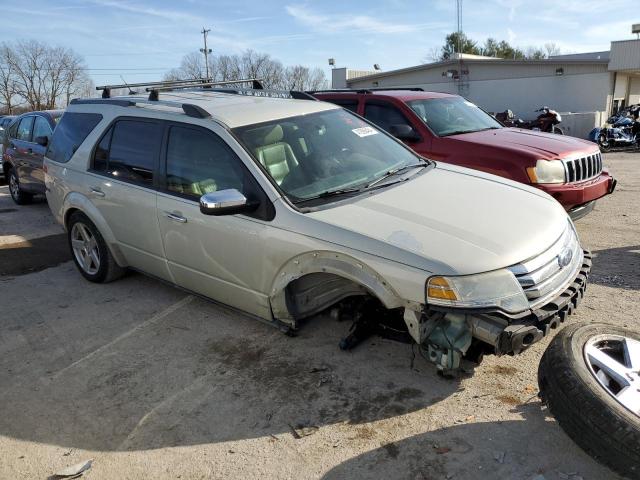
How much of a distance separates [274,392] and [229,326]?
108 cm

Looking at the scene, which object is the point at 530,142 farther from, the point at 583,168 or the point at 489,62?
the point at 489,62

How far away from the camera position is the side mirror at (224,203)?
324 centimetres

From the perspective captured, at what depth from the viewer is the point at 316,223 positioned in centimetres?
328

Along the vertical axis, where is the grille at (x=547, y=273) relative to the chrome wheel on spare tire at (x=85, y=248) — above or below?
above

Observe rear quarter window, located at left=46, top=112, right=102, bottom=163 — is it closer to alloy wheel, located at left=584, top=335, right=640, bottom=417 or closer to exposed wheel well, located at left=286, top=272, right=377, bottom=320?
exposed wheel well, located at left=286, top=272, right=377, bottom=320

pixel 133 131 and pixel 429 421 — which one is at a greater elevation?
pixel 133 131

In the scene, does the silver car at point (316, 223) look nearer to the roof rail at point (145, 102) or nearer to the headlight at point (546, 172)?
the roof rail at point (145, 102)

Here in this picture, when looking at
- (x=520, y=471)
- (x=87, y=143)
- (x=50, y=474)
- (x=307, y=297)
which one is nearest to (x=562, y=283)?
(x=520, y=471)

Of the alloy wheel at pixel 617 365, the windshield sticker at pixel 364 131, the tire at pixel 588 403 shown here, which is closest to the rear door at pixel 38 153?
the windshield sticker at pixel 364 131

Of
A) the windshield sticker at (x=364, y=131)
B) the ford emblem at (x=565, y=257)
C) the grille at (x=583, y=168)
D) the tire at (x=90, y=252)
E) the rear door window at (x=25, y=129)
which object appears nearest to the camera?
the ford emblem at (x=565, y=257)

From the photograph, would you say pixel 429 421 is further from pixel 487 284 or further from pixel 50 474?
pixel 50 474

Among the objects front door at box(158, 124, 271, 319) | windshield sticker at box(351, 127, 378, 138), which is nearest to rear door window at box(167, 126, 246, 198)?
front door at box(158, 124, 271, 319)

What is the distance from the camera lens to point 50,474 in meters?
2.74

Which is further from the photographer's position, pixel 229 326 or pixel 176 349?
pixel 229 326
